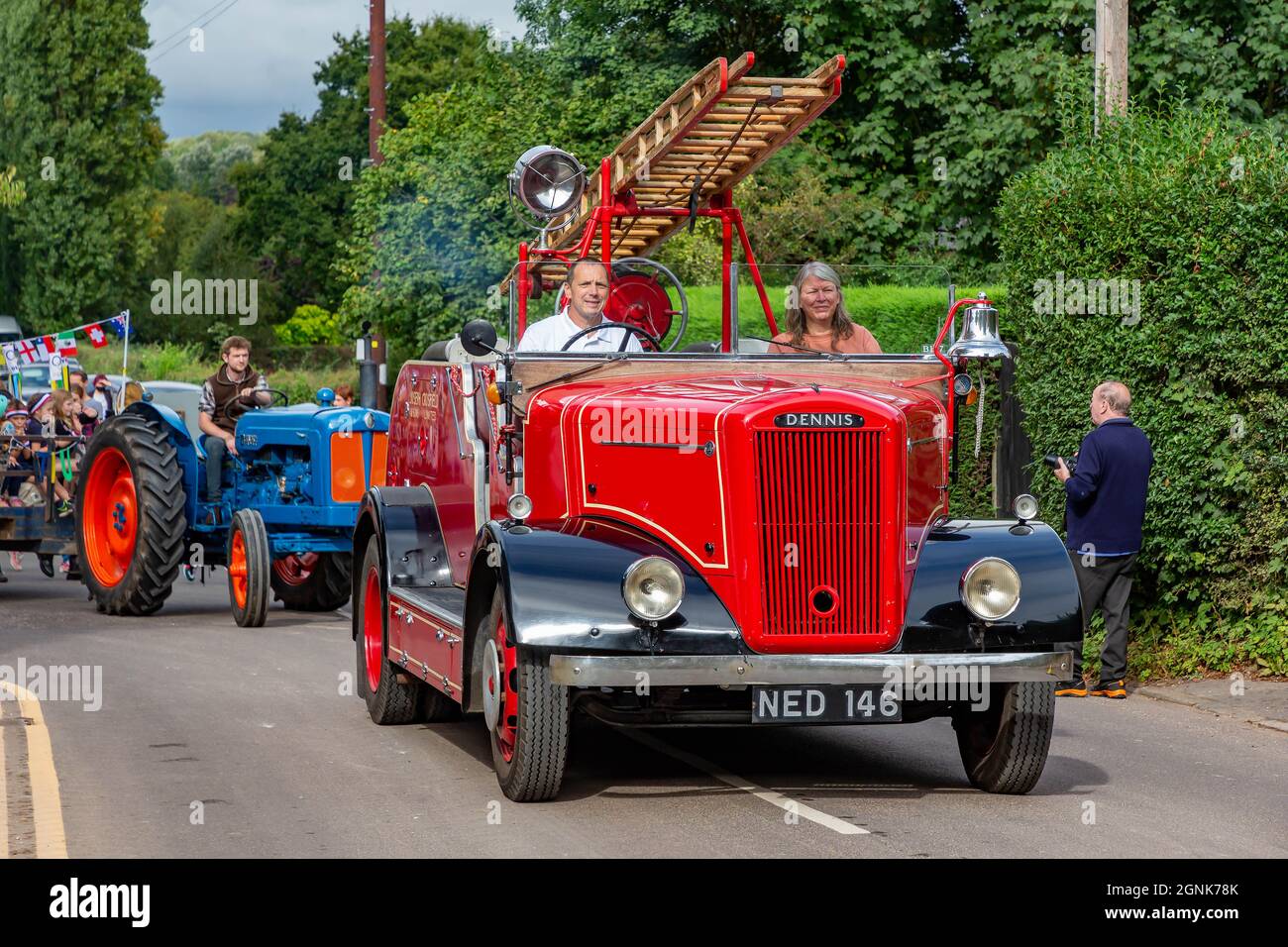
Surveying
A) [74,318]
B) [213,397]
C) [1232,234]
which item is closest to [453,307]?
[213,397]

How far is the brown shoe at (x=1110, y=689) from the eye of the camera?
38.8ft

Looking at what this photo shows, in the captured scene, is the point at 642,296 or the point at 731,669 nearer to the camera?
the point at 731,669

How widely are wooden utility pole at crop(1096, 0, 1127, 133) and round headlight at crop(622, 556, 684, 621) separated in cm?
853

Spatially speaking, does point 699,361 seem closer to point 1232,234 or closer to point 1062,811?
point 1062,811

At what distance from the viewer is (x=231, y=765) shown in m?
8.79

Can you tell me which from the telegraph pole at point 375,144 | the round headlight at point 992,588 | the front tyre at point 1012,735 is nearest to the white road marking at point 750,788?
the front tyre at point 1012,735

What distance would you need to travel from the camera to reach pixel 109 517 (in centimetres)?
1653

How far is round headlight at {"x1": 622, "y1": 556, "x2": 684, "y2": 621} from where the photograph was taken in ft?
24.0

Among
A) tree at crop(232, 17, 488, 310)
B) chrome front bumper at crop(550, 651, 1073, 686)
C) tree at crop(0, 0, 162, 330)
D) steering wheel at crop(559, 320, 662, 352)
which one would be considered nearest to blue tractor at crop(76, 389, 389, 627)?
steering wheel at crop(559, 320, 662, 352)

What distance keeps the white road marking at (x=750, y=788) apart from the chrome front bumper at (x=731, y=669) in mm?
547

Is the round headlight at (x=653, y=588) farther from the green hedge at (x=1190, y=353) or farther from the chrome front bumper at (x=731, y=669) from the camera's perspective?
the green hedge at (x=1190, y=353)

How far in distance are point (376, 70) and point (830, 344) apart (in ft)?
66.2

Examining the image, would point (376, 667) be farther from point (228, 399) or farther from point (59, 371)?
point (59, 371)

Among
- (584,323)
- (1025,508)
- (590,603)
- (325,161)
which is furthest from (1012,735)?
(325,161)
